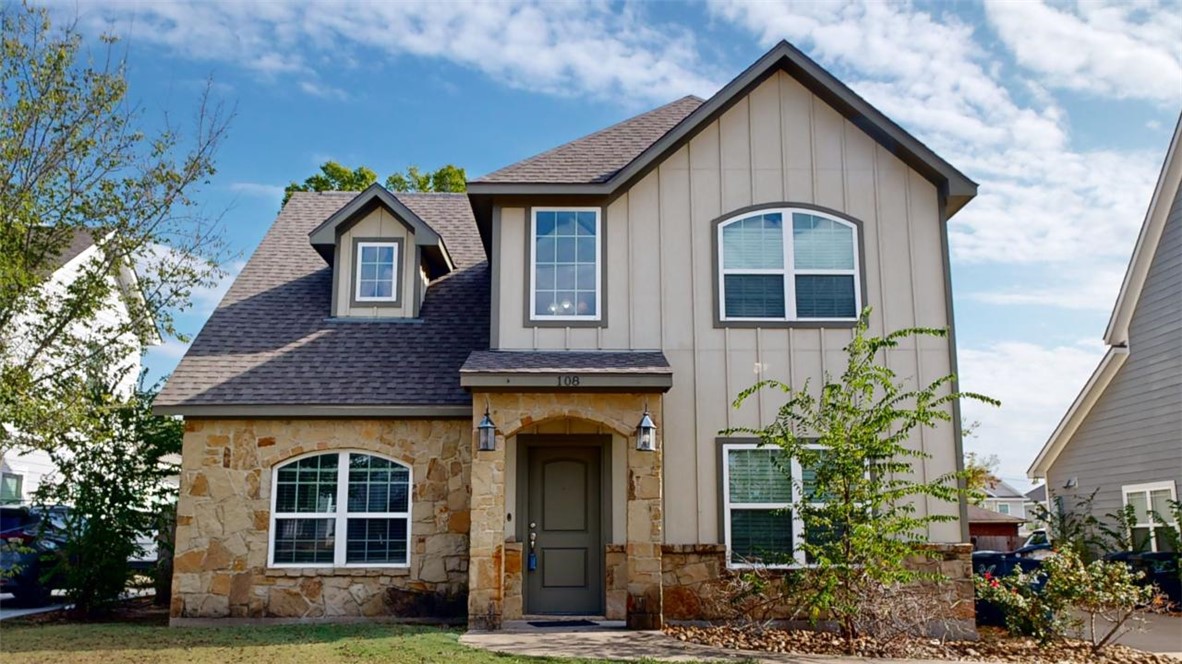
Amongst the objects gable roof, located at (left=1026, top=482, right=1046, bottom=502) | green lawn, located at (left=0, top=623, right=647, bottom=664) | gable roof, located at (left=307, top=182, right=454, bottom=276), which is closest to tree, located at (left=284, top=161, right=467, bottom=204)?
gable roof, located at (left=307, top=182, right=454, bottom=276)

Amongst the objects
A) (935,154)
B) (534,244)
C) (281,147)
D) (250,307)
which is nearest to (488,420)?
(534,244)

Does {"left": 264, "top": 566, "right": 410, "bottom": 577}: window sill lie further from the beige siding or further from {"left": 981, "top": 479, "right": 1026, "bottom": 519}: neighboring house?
{"left": 981, "top": 479, "right": 1026, "bottom": 519}: neighboring house

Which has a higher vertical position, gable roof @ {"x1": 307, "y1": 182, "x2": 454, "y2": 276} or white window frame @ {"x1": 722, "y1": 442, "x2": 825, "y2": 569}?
gable roof @ {"x1": 307, "y1": 182, "x2": 454, "y2": 276}

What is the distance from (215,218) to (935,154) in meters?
8.99

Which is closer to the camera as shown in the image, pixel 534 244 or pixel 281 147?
pixel 534 244

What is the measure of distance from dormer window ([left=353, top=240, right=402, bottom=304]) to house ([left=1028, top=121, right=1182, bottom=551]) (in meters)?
12.1

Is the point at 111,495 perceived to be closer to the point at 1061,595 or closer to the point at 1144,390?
the point at 1061,595

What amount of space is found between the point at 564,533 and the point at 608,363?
7.68 ft

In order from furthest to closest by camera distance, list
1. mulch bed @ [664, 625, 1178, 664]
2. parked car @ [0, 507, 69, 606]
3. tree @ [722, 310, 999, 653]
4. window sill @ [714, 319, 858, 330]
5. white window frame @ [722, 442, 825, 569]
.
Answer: parked car @ [0, 507, 69, 606] → window sill @ [714, 319, 858, 330] → white window frame @ [722, 442, 825, 569] → tree @ [722, 310, 999, 653] → mulch bed @ [664, 625, 1178, 664]

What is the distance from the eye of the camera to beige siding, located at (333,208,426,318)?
13.5 m

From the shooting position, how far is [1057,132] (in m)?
12.2

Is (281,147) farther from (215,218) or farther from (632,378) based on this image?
(632,378)

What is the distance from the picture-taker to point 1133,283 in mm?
16375

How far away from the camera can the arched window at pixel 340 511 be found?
11695 millimetres
